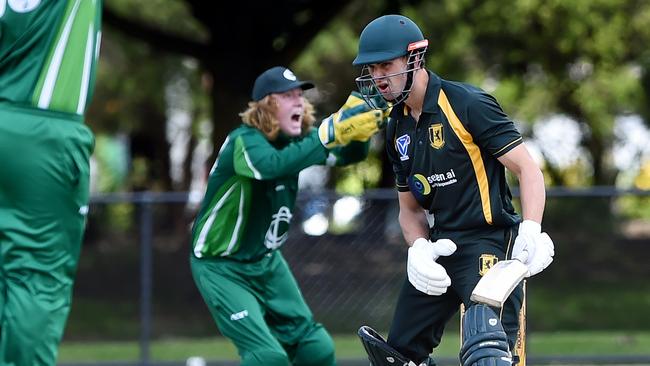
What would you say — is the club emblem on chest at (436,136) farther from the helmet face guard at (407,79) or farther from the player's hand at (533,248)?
the player's hand at (533,248)

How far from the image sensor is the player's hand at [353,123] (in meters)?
6.21

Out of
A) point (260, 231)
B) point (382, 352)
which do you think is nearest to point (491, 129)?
point (382, 352)

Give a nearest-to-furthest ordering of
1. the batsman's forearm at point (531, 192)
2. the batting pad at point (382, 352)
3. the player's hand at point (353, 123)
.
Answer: the batsman's forearm at point (531, 192)
the batting pad at point (382, 352)
the player's hand at point (353, 123)

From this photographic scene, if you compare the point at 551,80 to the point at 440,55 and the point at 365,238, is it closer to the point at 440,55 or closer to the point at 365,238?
the point at 440,55

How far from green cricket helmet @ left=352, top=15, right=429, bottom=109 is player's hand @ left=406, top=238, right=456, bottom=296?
26.1 inches

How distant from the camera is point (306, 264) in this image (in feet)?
37.7

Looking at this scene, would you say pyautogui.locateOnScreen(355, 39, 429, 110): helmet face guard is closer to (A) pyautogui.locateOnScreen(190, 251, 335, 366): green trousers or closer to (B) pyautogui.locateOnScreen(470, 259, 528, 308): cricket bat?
(B) pyautogui.locateOnScreen(470, 259, 528, 308): cricket bat

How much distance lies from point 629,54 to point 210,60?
784 cm

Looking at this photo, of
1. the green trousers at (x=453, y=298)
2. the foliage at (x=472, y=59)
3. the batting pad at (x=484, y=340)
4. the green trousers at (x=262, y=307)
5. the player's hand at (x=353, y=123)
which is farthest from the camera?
the foliage at (x=472, y=59)

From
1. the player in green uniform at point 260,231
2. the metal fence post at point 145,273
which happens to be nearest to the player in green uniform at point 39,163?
the player in green uniform at point 260,231

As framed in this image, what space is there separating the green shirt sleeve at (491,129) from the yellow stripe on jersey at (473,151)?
41mm

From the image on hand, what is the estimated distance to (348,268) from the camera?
37.9ft

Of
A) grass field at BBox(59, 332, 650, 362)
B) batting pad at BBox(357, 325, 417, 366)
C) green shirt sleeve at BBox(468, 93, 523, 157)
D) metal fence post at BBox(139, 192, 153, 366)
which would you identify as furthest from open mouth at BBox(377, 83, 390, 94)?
metal fence post at BBox(139, 192, 153, 366)

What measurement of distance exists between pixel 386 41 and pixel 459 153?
59cm
